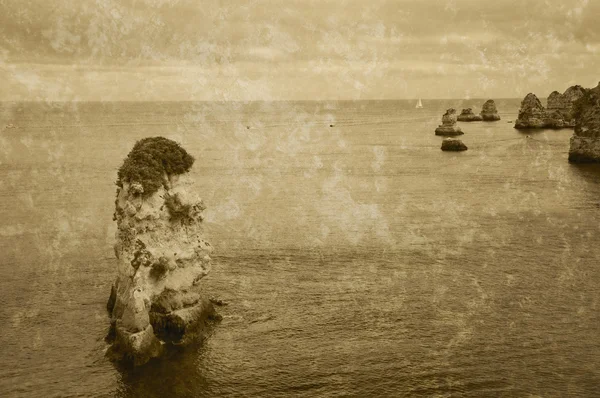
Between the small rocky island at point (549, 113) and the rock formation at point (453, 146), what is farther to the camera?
the small rocky island at point (549, 113)

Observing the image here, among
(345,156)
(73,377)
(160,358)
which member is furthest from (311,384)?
(345,156)

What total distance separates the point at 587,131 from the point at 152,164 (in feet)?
336

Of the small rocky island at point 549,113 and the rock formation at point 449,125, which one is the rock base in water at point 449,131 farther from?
the small rocky island at point 549,113

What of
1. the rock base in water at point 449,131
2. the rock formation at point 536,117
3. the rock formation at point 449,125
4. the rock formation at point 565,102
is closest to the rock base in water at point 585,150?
the rock base in water at point 449,131

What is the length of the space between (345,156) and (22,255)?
91.7 m

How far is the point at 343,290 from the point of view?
4841 cm

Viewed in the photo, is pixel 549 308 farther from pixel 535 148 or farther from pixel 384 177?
pixel 535 148

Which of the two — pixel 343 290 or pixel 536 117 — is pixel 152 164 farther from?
pixel 536 117

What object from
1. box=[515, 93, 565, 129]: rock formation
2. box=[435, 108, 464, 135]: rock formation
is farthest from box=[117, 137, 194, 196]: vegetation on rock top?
box=[515, 93, 565, 129]: rock formation

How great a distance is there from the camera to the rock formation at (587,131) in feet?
376

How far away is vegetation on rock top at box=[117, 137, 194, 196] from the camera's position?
132 ft

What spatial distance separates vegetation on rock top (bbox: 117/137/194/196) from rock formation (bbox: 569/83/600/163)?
95.9 m

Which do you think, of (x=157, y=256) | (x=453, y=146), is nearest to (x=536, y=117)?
(x=453, y=146)

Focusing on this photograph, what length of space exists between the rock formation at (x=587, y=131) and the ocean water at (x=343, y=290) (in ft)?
59.7
